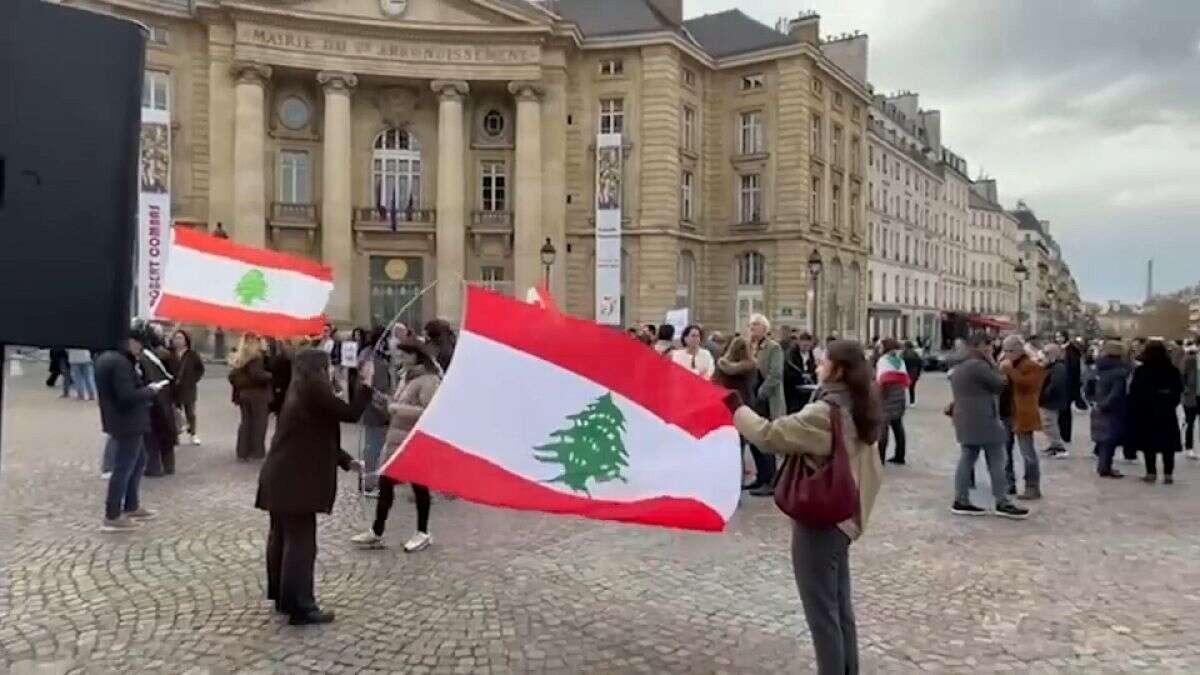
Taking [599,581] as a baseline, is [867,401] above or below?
above

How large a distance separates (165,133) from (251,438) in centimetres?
2698

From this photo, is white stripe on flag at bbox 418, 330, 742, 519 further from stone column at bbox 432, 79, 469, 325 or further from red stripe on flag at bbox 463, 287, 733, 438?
stone column at bbox 432, 79, 469, 325

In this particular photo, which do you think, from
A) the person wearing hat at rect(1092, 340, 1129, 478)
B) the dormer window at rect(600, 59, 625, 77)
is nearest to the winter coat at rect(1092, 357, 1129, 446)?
the person wearing hat at rect(1092, 340, 1129, 478)

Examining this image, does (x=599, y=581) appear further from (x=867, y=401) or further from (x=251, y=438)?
(x=251, y=438)

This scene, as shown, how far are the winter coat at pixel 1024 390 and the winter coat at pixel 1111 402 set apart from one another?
2.29 metres

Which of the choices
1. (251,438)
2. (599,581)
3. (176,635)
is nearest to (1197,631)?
(599,581)

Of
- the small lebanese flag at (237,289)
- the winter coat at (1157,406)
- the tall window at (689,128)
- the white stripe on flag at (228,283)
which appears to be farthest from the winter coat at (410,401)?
the tall window at (689,128)

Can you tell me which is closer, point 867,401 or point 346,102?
point 867,401

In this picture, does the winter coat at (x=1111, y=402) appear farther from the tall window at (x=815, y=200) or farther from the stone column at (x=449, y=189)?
the tall window at (x=815, y=200)

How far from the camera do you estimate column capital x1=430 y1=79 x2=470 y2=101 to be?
39875 mm

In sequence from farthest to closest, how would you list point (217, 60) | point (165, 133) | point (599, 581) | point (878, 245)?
1. point (878, 245)
2. point (217, 60)
3. point (165, 133)
4. point (599, 581)

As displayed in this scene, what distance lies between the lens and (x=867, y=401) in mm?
4250

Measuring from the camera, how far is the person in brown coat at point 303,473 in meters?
5.45

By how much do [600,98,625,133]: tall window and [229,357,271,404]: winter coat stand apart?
Answer: 32963 mm
